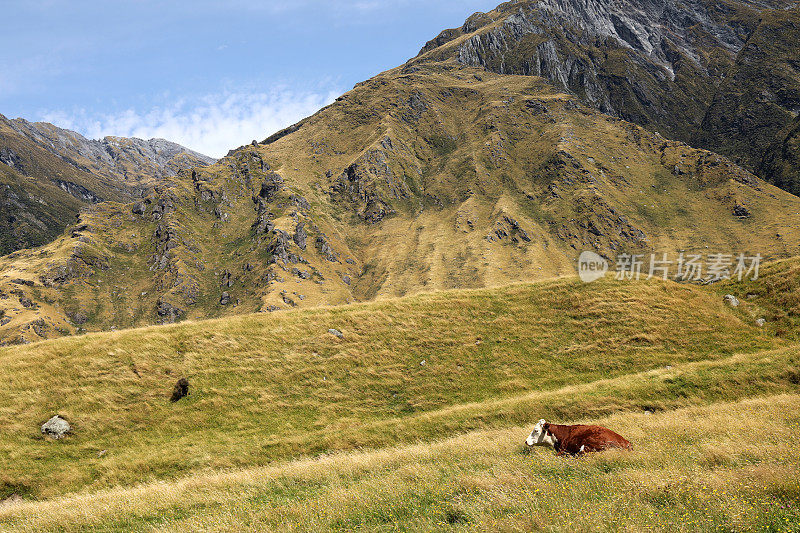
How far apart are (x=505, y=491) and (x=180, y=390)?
18930mm

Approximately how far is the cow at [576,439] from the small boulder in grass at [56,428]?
2114 cm

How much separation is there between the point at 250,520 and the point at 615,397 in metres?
17.4

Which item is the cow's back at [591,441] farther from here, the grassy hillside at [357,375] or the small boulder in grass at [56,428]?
the small boulder in grass at [56,428]

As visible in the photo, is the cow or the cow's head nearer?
the cow

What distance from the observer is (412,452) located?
13539 mm

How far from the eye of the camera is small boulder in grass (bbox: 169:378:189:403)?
20.3 metres

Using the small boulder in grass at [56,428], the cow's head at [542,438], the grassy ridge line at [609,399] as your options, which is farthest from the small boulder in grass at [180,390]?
the cow's head at [542,438]

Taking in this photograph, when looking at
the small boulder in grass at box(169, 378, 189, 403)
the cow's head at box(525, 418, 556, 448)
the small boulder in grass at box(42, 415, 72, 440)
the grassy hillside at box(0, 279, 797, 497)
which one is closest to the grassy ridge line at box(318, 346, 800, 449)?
the grassy hillside at box(0, 279, 797, 497)

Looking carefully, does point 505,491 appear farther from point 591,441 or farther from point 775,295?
point 775,295

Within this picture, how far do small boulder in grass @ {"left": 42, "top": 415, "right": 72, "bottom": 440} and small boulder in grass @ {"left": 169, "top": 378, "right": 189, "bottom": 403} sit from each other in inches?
170

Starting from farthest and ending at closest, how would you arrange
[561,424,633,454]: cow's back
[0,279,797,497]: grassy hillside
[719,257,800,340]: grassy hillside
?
[719,257,800,340]: grassy hillside
[0,279,797,497]: grassy hillside
[561,424,633,454]: cow's back

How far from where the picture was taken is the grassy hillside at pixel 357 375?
56.6 feet

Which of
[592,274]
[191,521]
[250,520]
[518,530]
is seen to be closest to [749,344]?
[592,274]

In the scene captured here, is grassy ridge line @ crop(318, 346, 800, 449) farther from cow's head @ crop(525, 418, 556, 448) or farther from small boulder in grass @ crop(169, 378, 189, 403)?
small boulder in grass @ crop(169, 378, 189, 403)
